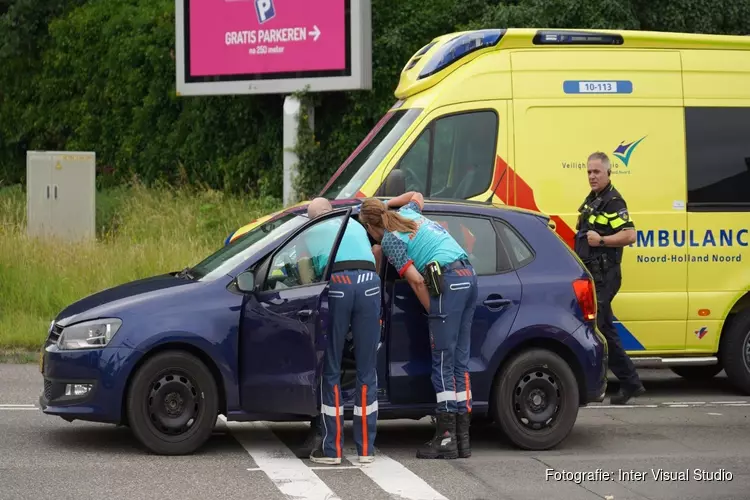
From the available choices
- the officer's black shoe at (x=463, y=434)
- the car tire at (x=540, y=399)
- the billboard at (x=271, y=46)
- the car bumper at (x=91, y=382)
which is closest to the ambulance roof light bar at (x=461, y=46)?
the car tire at (x=540, y=399)

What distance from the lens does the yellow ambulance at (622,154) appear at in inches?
438

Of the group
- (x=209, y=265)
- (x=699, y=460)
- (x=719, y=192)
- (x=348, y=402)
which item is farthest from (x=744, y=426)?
(x=209, y=265)

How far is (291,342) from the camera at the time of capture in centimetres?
812

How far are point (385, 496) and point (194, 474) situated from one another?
1.26m

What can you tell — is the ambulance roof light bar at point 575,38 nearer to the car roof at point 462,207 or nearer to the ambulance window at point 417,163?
the ambulance window at point 417,163

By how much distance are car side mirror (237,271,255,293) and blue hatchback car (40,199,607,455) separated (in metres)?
0.01

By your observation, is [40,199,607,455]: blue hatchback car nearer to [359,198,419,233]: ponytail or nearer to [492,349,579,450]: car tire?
[492,349,579,450]: car tire

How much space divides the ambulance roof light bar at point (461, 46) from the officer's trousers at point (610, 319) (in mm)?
2382

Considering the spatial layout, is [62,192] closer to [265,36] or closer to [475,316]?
[265,36]

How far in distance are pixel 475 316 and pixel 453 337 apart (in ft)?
1.34

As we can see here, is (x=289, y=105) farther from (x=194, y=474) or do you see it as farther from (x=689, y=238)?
(x=194, y=474)

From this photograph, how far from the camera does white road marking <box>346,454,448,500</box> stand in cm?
728

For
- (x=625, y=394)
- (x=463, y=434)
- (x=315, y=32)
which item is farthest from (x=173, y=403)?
(x=315, y=32)

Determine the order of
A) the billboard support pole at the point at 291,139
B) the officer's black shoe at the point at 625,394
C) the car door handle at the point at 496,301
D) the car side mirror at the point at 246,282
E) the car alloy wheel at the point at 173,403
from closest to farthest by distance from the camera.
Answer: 1. the car alloy wheel at the point at 173,403
2. the car side mirror at the point at 246,282
3. the car door handle at the point at 496,301
4. the officer's black shoe at the point at 625,394
5. the billboard support pole at the point at 291,139
